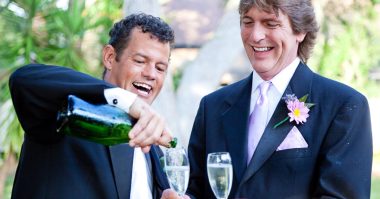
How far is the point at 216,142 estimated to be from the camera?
4.04 metres

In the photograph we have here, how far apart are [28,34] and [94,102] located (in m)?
5.90

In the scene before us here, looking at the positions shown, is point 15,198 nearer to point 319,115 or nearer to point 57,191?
point 57,191

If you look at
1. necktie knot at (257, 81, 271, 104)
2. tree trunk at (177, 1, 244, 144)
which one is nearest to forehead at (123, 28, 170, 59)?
necktie knot at (257, 81, 271, 104)

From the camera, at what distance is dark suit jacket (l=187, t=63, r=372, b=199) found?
364 centimetres

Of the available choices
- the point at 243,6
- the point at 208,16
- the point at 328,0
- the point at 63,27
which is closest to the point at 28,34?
the point at 63,27

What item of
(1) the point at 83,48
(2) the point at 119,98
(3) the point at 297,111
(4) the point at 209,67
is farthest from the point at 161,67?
(1) the point at 83,48

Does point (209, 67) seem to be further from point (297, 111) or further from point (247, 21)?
point (297, 111)

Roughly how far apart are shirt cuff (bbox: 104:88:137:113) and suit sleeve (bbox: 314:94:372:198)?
119cm

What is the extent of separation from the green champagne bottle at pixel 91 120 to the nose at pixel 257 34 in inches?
43.1

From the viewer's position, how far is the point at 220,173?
338 cm

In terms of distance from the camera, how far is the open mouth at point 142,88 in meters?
3.90

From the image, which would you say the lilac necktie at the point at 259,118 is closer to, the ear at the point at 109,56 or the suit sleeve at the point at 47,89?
the ear at the point at 109,56

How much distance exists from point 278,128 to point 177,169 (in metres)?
0.74

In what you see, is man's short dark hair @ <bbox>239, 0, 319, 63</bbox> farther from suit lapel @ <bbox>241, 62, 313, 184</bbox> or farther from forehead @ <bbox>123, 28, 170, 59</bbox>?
forehead @ <bbox>123, 28, 170, 59</bbox>
